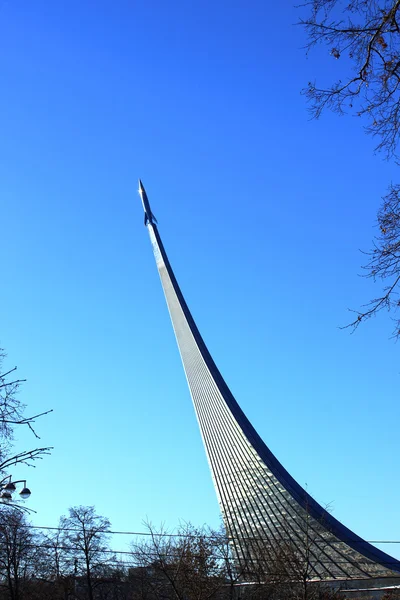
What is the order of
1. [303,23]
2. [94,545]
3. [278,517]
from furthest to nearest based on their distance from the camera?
1. [278,517]
2. [94,545]
3. [303,23]

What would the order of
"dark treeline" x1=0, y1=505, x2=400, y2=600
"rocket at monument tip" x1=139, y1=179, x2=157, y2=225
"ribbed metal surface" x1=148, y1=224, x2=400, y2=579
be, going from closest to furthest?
"dark treeline" x1=0, y1=505, x2=400, y2=600
"ribbed metal surface" x1=148, y1=224, x2=400, y2=579
"rocket at monument tip" x1=139, y1=179, x2=157, y2=225

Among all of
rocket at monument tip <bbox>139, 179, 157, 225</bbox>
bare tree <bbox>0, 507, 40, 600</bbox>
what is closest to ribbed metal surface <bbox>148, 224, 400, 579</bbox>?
bare tree <bbox>0, 507, 40, 600</bbox>

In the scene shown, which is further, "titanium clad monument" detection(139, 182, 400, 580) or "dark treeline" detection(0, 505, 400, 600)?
"titanium clad monument" detection(139, 182, 400, 580)

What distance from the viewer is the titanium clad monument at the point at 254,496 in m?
29.8

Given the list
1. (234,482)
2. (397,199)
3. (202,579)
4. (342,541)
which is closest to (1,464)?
(397,199)

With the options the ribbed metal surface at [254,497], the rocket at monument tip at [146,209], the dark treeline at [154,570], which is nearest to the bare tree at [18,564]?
the dark treeline at [154,570]

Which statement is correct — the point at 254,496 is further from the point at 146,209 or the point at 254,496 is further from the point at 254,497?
the point at 146,209

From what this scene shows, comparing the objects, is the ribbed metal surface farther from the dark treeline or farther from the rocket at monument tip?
the rocket at monument tip

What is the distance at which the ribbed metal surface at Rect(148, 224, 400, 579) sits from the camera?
29.7m

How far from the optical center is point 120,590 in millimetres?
32594

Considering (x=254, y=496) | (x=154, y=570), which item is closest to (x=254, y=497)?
(x=254, y=496)

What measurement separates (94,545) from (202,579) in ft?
29.1

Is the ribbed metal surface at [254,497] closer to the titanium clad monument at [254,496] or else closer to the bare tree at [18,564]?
the titanium clad monument at [254,496]

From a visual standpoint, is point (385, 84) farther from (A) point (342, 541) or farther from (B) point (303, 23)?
(A) point (342, 541)
